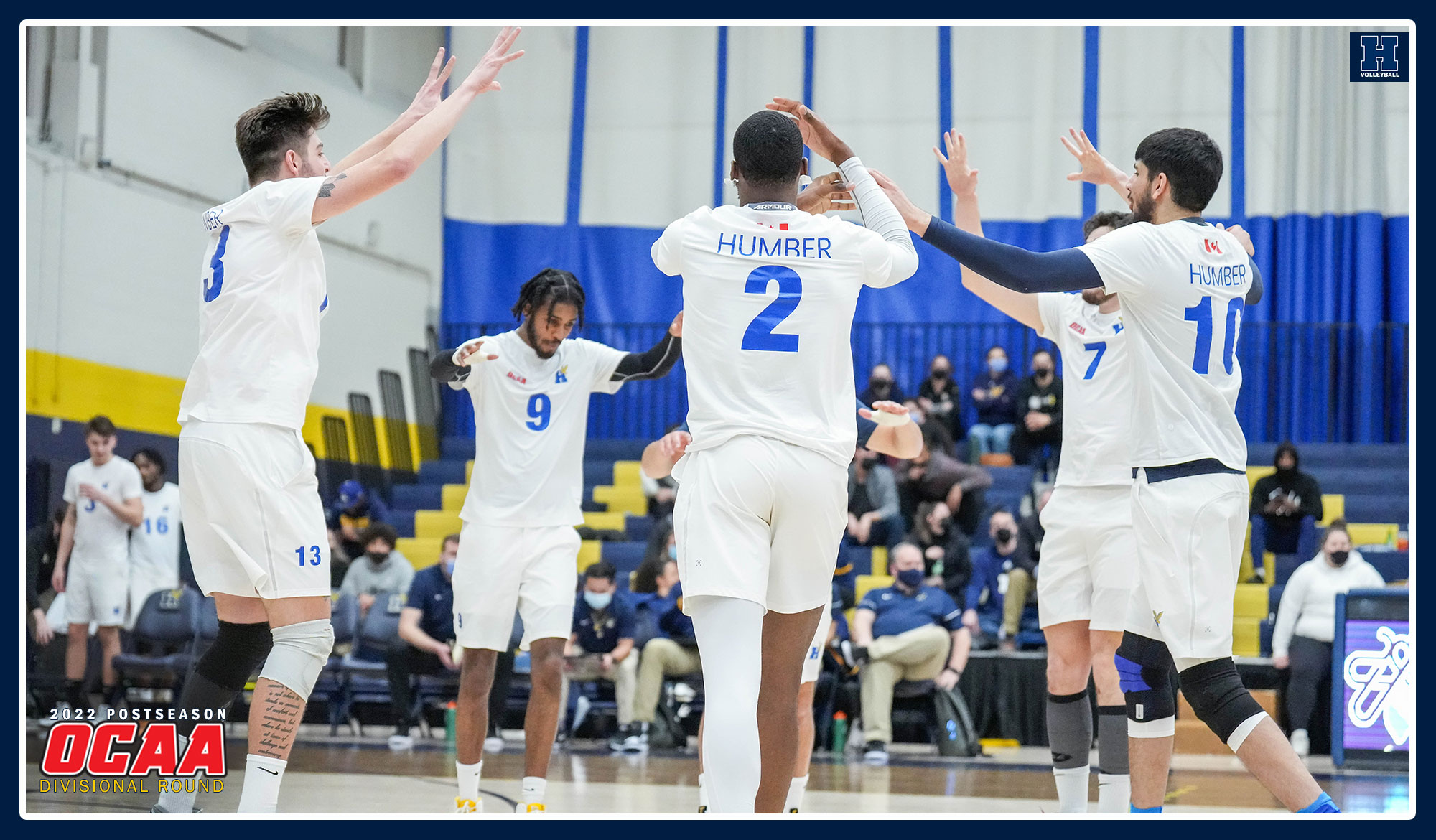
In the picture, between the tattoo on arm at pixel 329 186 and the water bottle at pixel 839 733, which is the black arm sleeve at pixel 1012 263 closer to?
the tattoo on arm at pixel 329 186

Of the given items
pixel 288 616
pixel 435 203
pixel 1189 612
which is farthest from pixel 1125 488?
pixel 435 203

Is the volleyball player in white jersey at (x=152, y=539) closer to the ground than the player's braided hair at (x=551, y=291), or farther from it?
closer to the ground

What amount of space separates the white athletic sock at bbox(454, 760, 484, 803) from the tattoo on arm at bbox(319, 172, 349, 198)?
8.82ft

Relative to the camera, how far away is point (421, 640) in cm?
1088

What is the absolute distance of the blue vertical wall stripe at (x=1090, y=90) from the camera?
17266mm

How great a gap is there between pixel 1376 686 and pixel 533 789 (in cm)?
563

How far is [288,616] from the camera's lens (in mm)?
4418

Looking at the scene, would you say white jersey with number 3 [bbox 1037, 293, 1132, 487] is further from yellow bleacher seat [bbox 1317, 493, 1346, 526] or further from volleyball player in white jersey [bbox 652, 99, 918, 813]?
yellow bleacher seat [bbox 1317, 493, 1346, 526]

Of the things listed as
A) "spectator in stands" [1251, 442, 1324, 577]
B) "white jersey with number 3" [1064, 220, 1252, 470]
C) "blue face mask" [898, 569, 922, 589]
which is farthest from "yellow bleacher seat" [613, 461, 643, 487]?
"white jersey with number 3" [1064, 220, 1252, 470]

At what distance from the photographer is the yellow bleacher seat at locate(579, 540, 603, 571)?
45.4 feet

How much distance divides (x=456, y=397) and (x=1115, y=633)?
45.3 ft

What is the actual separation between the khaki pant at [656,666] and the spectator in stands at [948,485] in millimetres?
3356

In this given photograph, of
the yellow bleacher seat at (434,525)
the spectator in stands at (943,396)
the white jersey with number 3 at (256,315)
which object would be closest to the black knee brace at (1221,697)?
the white jersey with number 3 at (256,315)

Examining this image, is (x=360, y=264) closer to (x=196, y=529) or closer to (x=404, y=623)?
(x=404, y=623)
